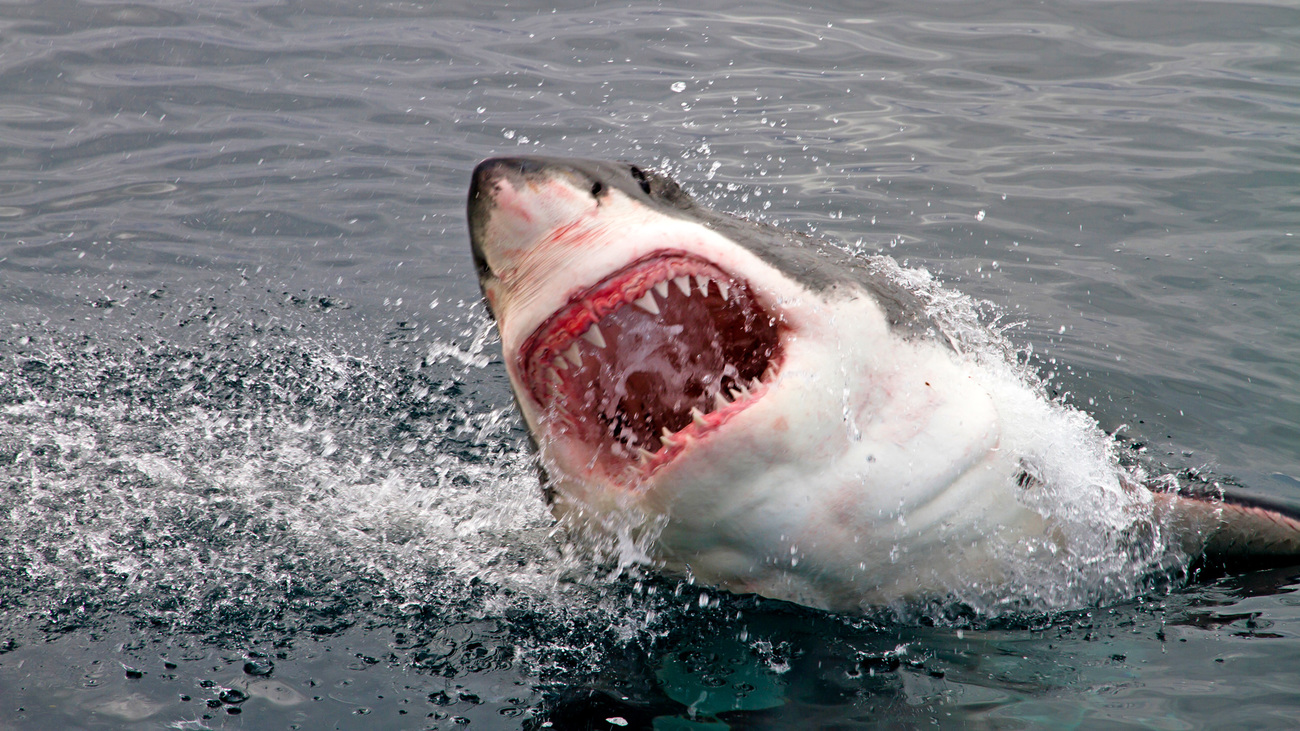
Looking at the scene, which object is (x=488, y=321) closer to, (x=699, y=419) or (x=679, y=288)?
(x=679, y=288)

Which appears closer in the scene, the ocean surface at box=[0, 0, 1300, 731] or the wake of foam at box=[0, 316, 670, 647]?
the ocean surface at box=[0, 0, 1300, 731]

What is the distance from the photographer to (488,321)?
12.9ft

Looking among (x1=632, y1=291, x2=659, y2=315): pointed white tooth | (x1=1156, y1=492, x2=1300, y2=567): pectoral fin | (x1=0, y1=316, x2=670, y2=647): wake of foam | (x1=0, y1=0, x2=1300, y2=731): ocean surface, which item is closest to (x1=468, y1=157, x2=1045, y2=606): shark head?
(x1=632, y1=291, x2=659, y2=315): pointed white tooth

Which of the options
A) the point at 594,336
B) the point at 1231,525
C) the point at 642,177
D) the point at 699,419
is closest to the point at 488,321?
the point at 642,177

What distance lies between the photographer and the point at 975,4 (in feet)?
35.3

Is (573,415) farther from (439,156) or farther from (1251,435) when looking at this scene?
(439,156)

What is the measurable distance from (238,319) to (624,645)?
11.2ft

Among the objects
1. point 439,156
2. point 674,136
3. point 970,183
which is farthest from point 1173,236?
point 439,156

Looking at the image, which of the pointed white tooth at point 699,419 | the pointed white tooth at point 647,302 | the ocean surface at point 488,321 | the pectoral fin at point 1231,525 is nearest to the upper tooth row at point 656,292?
the pointed white tooth at point 647,302

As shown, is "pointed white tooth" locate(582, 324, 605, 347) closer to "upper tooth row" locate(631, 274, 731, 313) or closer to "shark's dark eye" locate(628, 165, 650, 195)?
"upper tooth row" locate(631, 274, 731, 313)

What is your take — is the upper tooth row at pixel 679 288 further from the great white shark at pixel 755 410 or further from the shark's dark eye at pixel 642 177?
the shark's dark eye at pixel 642 177

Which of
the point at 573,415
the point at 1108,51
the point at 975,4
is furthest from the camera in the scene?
the point at 975,4

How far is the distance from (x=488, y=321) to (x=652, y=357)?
63.7 inches

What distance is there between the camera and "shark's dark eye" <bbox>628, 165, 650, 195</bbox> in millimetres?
2410
